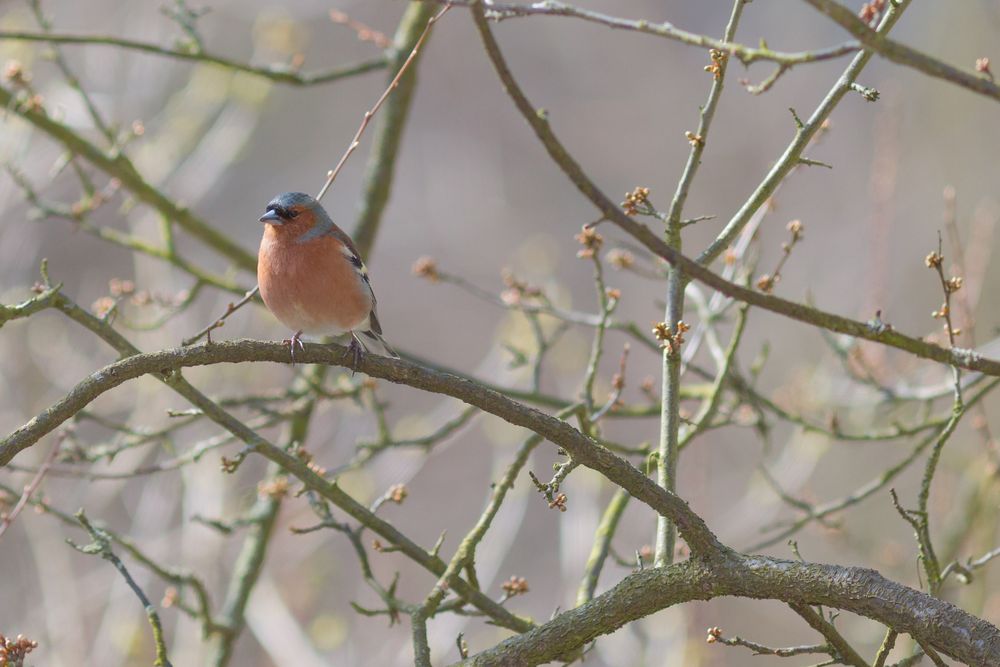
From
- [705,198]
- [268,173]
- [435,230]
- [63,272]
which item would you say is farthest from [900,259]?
[63,272]

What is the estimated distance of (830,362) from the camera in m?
8.95

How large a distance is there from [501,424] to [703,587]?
16.5ft

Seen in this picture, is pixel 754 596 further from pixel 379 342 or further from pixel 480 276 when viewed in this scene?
pixel 480 276

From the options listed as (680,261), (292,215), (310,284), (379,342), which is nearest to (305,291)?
(310,284)

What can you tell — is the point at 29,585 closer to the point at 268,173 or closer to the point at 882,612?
the point at 268,173

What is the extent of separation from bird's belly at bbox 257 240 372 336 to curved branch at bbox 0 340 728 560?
1.45m

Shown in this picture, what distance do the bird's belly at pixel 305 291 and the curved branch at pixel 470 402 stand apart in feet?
4.75

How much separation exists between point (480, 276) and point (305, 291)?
7856mm

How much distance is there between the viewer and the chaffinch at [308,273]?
14.4 ft

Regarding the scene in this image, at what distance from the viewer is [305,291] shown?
4375 millimetres

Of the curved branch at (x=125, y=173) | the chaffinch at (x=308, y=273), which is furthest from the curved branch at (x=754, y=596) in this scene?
the curved branch at (x=125, y=173)

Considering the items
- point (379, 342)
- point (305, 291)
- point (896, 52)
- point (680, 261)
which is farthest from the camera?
point (379, 342)

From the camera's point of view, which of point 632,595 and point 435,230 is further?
point 435,230

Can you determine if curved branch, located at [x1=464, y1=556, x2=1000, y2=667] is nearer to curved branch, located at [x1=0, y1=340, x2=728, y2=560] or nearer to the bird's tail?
curved branch, located at [x1=0, y1=340, x2=728, y2=560]
